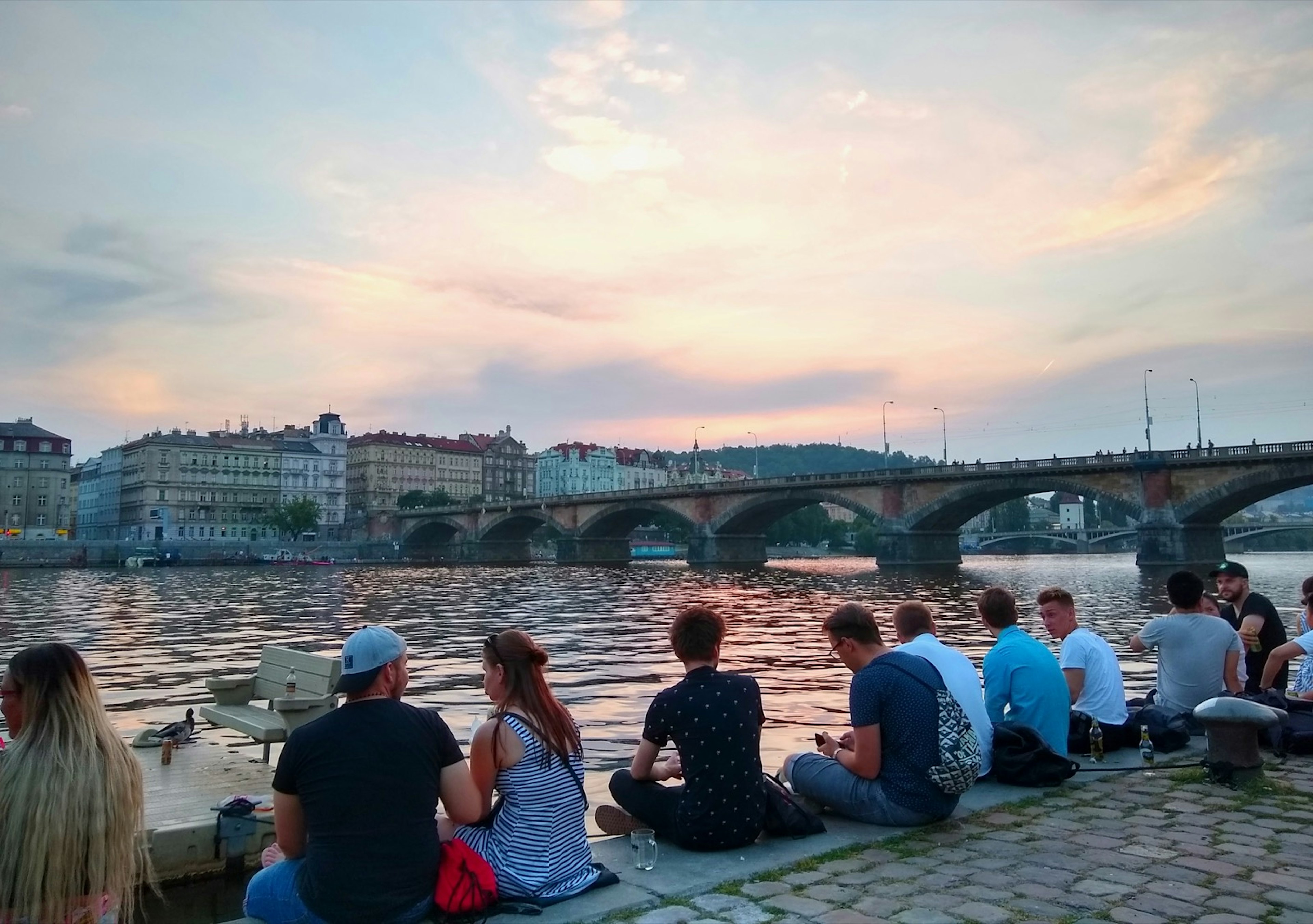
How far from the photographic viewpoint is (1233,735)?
6695 millimetres

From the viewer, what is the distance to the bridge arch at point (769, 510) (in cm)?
7412

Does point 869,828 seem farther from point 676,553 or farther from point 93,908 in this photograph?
point 676,553

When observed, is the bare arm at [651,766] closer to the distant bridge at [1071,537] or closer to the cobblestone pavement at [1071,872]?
the cobblestone pavement at [1071,872]

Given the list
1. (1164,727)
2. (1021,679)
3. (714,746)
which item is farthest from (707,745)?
(1164,727)

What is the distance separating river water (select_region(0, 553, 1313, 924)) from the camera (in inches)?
517

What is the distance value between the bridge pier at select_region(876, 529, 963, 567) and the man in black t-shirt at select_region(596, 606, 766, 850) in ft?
219

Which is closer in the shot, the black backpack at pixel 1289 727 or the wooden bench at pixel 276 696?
the wooden bench at pixel 276 696

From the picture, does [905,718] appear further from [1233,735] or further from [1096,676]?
[1096,676]

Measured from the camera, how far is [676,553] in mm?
135125

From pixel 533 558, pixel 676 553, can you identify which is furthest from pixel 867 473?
pixel 676 553

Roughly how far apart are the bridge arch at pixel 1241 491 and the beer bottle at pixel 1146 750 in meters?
53.6

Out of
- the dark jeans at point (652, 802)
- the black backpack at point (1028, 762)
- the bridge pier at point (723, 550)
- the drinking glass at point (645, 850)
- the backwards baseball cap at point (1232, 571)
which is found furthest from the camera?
the bridge pier at point (723, 550)

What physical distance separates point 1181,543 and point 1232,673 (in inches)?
2211

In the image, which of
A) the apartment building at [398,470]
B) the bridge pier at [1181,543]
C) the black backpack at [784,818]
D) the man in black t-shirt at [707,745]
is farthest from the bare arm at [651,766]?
the apartment building at [398,470]
